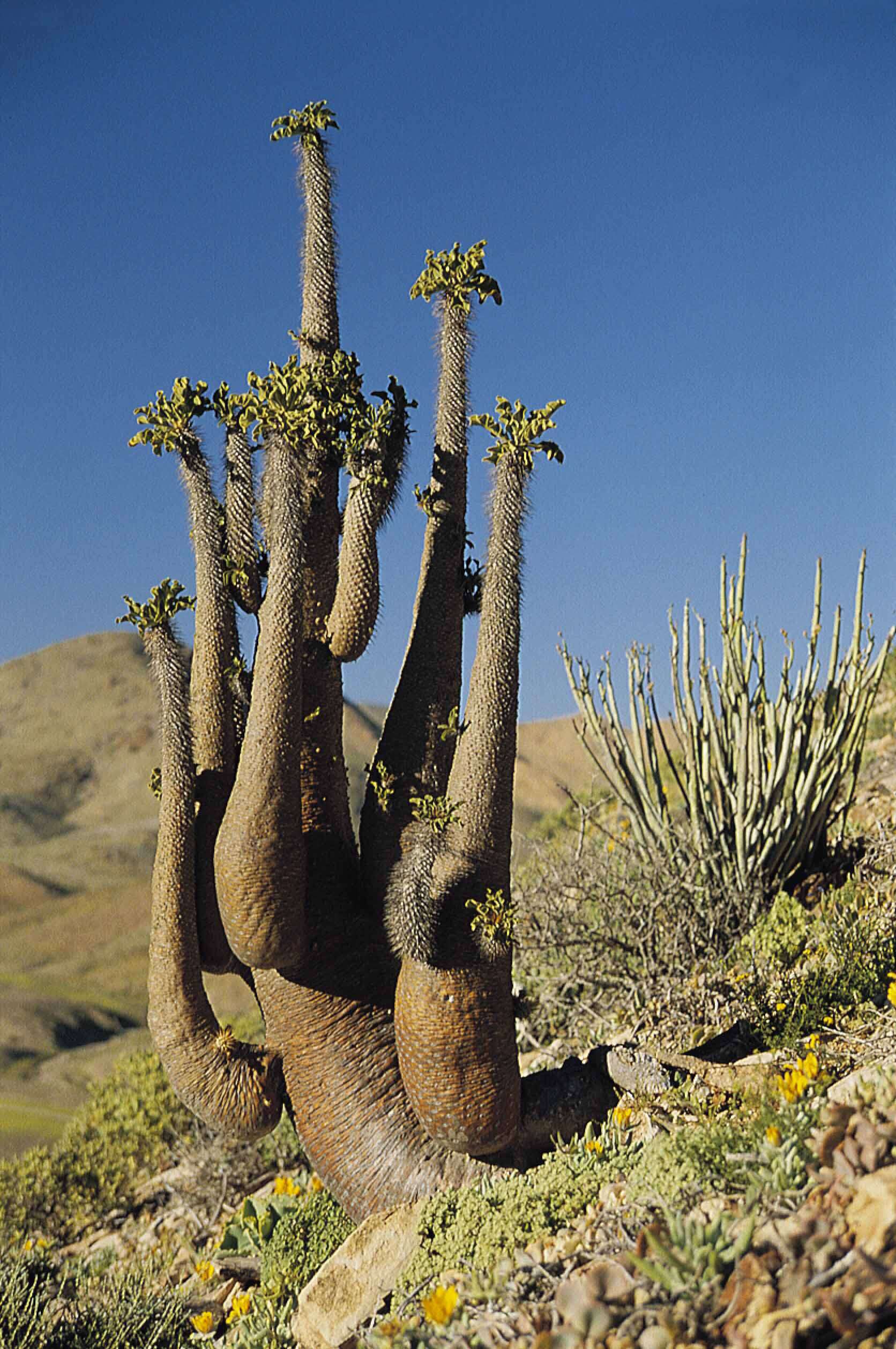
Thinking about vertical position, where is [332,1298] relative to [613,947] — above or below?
below

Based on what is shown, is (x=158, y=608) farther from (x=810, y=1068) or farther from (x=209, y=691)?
(x=810, y=1068)

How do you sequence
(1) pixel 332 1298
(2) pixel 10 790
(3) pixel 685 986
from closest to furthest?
(1) pixel 332 1298 → (3) pixel 685 986 → (2) pixel 10 790

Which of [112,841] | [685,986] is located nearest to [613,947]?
[685,986]

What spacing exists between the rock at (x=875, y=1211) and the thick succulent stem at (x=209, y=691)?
3.58m

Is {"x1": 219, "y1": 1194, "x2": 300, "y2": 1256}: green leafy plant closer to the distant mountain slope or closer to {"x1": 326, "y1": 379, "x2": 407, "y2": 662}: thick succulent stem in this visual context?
{"x1": 326, "y1": 379, "x2": 407, "y2": 662}: thick succulent stem

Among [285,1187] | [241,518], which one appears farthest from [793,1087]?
[285,1187]

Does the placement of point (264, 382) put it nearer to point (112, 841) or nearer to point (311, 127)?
point (311, 127)

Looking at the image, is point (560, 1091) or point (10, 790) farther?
point (10, 790)

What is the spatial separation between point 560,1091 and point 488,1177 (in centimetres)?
60

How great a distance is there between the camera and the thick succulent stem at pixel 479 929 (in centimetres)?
483

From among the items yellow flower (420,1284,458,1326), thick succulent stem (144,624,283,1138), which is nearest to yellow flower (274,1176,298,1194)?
thick succulent stem (144,624,283,1138)

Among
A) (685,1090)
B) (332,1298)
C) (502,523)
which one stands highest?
(502,523)

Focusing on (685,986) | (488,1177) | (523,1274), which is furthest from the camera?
(685,986)

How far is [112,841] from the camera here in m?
41.7
